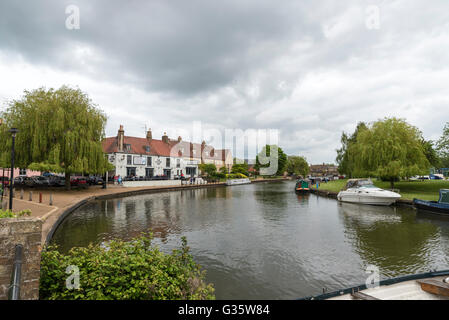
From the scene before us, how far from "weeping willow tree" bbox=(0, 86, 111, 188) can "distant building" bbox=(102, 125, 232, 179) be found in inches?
626

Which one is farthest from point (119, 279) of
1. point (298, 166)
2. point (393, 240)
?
point (298, 166)

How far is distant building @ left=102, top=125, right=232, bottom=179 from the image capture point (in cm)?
4631

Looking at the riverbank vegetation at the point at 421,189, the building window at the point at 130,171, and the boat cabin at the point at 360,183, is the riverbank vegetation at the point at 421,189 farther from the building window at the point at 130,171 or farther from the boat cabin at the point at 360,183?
the building window at the point at 130,171

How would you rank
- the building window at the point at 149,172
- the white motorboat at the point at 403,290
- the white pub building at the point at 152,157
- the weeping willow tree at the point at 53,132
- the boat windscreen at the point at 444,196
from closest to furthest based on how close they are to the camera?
the white motorboat at the point at 403,290 < the boat windscreen at the point at 444,196 < the weeping willow tree at the point at 53,132 < the white pub building at the point at 152,157 < the building window at the point at 149,172

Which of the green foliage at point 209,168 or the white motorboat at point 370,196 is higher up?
the green foliage at point 209,168

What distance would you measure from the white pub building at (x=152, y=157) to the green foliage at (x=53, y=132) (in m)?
13.0

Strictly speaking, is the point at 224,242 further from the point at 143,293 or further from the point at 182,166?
the point at 182,166

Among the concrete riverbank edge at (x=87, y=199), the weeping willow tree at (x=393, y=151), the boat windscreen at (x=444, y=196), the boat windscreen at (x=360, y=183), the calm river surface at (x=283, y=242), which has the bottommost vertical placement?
the calm river surface at (x=283, y=242)

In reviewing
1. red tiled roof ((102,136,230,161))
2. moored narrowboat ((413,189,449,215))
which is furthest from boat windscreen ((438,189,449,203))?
red tiled roof ((102,136,230,161))

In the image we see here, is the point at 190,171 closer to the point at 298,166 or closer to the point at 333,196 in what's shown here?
the point at 333,196

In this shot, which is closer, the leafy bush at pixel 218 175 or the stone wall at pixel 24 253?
Result: the stone wall at pixel 24 253

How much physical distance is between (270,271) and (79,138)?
27.0 meters

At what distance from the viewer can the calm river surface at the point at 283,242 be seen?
784cm

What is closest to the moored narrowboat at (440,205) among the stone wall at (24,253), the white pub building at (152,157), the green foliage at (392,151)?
the green foliage at (392,151)
